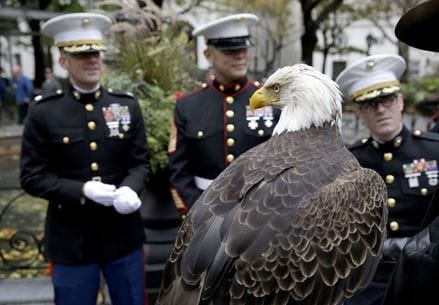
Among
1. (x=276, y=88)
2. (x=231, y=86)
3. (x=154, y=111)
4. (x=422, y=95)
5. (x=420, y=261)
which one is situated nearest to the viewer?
(x=420, y=261)

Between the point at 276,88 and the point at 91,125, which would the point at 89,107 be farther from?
Answer: the point at 276,88

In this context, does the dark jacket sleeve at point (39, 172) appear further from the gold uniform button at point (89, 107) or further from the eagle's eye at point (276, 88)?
the eagle's eye at point (276, 88)

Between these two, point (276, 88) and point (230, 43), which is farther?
point (230, 43)

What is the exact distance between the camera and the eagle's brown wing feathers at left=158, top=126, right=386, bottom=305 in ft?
5.62

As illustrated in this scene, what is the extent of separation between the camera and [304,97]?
7.22 feet

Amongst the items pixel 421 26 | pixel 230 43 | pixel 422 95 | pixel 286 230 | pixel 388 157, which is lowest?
pixel 422 95

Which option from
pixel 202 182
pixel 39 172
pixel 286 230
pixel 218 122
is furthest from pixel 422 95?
pixel 286 230

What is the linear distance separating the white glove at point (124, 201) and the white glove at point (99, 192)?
1.4 inches

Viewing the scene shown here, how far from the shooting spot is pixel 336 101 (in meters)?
2.26

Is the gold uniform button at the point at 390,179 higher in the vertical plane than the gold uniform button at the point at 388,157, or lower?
lower

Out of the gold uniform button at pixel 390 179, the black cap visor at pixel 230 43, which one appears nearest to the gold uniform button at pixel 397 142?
the gold uniform button at pixel 390 179

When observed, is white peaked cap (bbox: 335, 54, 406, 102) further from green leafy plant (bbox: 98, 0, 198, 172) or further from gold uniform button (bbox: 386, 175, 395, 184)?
green leafy plant (bbox: 98, 0, 198, 172)

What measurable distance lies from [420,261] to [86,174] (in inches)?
93.4

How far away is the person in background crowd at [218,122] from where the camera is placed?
3250 millimetres
